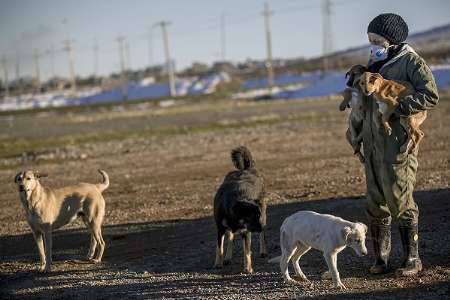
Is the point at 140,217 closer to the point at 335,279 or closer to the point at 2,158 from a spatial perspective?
the point at 335,279

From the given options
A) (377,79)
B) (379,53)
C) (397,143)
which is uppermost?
(379,53)

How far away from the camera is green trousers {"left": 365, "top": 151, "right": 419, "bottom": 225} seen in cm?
820

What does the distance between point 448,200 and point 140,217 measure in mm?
6089

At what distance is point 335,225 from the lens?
8133 millimetres

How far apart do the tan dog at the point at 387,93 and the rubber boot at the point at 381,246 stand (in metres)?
1.11

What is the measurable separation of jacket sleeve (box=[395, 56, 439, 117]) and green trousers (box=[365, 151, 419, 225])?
58 centimetres

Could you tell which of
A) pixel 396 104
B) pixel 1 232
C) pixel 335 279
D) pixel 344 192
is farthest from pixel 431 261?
pixel 1 232

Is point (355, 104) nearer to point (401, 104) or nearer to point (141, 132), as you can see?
point (401, 104)

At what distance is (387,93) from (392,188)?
1.08 metres

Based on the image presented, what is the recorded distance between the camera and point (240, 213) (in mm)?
10039

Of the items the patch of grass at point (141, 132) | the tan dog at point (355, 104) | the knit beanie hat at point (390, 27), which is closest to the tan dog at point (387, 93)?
the tan dog at point (355, 104)

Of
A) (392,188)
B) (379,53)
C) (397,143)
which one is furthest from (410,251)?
(379,53)

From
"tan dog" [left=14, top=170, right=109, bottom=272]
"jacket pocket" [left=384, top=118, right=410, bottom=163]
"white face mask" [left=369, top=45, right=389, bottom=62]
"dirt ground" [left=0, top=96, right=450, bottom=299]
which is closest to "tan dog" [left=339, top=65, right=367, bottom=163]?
"white face mask" [left=369, top=45, right=389, bottom=62]

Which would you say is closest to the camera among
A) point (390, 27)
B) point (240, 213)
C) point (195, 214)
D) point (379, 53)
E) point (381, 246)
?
point (390, 27)
